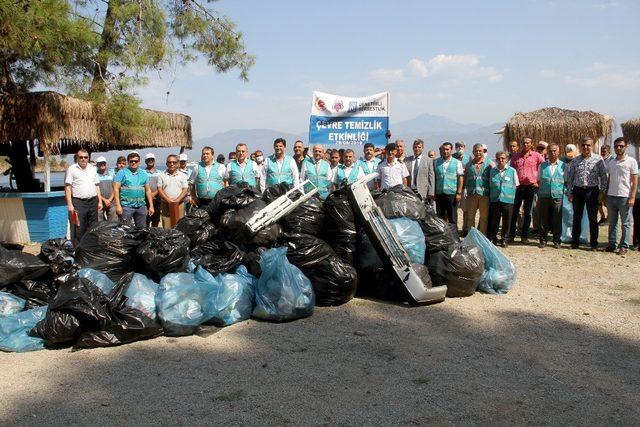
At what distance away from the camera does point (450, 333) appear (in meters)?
4.77

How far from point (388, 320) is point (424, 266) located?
840mm

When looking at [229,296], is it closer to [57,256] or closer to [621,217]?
[57,256]

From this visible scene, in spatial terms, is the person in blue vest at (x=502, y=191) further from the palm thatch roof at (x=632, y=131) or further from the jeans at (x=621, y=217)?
the palm thatch roof at (x=632, y=131)

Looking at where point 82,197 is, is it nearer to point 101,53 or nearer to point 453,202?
point 101,53

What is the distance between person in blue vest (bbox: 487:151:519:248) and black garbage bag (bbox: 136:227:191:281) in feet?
16.8

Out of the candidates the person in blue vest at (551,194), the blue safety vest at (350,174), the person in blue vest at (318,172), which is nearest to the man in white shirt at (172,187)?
the person in blue vest at (318,172)

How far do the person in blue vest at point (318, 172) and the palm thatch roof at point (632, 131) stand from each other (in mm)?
15792

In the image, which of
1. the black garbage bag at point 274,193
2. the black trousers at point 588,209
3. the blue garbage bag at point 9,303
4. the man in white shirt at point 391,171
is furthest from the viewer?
the black trousers at point 588,209

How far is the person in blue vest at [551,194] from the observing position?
878 centimetres

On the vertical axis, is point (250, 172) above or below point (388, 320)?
above

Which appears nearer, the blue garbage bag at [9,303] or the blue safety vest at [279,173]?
the blue garbage bag at [9,303]

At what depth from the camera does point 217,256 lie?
5922mm

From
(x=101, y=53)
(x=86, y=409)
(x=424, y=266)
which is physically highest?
(x=101, y=53)


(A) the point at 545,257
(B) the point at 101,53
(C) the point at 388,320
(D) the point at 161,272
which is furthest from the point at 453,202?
(B) the point at 101,53
